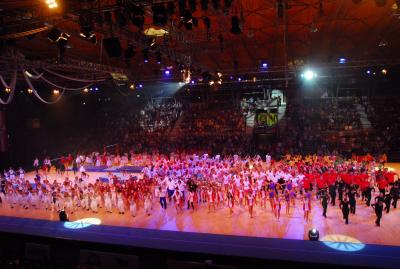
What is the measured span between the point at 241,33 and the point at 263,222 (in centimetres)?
691

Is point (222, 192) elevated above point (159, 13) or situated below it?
below

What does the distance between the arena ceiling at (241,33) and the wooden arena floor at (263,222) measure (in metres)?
5.50

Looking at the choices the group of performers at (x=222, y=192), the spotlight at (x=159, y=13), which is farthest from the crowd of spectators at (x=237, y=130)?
the spotlight at (x=159, y=13)

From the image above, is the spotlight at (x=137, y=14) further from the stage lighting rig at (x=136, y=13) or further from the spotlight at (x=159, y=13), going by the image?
the spotlight at (x=159, y=13)

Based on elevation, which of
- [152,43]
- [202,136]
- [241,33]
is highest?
[241,33]

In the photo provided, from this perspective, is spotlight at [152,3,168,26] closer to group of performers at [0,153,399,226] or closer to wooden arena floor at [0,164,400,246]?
wooden arena floor at [0,164,400,246]

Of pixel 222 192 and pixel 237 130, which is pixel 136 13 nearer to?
pixel 222 192

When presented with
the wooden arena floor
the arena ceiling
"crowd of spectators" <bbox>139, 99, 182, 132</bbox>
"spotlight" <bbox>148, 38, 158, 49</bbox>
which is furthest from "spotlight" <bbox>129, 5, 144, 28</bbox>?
"crowd of spectators" <bbox>139, 99, 182, 132</bbox>

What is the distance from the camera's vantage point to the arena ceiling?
8.61 meters

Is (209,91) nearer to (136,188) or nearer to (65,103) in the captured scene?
(65,103)

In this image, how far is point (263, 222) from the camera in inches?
386

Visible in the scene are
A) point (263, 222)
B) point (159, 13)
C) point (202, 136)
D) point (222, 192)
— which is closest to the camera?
point (159, 13)

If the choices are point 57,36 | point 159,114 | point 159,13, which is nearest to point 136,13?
point 159,13

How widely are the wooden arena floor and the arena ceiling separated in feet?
18.1
